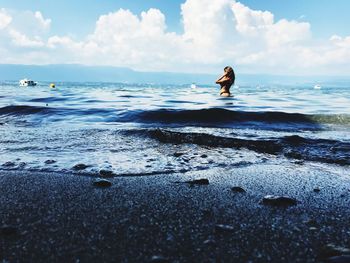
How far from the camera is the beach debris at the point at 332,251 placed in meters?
1.69

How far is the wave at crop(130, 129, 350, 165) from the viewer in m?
4.75

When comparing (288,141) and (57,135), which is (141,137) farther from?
(288,141)

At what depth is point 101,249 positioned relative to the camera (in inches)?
69.2

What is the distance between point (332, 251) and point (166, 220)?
3.57 ft

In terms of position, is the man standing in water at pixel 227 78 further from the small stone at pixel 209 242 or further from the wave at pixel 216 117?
the small stone at pixel 209 242

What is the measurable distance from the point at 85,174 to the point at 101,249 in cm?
184

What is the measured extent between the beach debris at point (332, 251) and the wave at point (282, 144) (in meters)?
2.90

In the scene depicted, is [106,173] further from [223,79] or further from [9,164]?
[223,79]

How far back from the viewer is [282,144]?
5707mm

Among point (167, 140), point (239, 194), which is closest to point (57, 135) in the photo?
point (167, 140)

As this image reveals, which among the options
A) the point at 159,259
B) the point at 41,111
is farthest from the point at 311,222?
the point at 41,111

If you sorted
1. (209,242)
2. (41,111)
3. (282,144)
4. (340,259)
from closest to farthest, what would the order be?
(340,259)
(209,242)
(282,144)
(41,111)

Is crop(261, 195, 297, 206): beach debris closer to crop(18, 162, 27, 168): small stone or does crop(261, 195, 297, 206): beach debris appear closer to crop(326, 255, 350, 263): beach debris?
crop(326, 255, 350, 263): beach debris

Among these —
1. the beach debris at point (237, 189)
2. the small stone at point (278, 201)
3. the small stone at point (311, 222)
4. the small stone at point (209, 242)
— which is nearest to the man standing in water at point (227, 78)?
the beach debris at point (237, 189)
